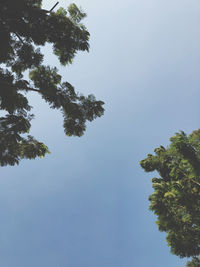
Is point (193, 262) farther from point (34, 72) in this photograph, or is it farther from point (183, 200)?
point (34, 72)

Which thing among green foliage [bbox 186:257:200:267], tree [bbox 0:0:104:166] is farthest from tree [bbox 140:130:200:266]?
tree [bbox 0:0:104:166]

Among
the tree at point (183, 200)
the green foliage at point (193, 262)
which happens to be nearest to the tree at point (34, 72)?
the tree at point (183, 200)

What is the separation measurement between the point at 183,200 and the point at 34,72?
10536mm

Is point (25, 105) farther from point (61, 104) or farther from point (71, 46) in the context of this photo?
point (71, 46)

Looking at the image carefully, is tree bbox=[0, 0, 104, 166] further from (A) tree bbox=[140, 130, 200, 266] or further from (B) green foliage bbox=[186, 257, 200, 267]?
(B) green foliage bbox=[186, 257, 200, 267]

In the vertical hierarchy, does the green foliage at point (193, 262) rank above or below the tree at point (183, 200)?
below

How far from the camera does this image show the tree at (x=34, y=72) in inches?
293

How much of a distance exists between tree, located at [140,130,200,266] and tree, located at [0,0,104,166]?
4.80 meters

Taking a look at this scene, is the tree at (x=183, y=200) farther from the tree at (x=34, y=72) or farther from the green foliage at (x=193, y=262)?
the tree at (x=34, y=72)

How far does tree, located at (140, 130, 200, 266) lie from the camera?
7047 mm

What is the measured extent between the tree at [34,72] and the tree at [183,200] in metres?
4.80

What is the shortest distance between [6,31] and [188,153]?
10067mm

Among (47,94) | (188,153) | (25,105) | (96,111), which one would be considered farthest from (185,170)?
(25,105)

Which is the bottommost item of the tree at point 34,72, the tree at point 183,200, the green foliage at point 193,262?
the green foliage at point 193,262
